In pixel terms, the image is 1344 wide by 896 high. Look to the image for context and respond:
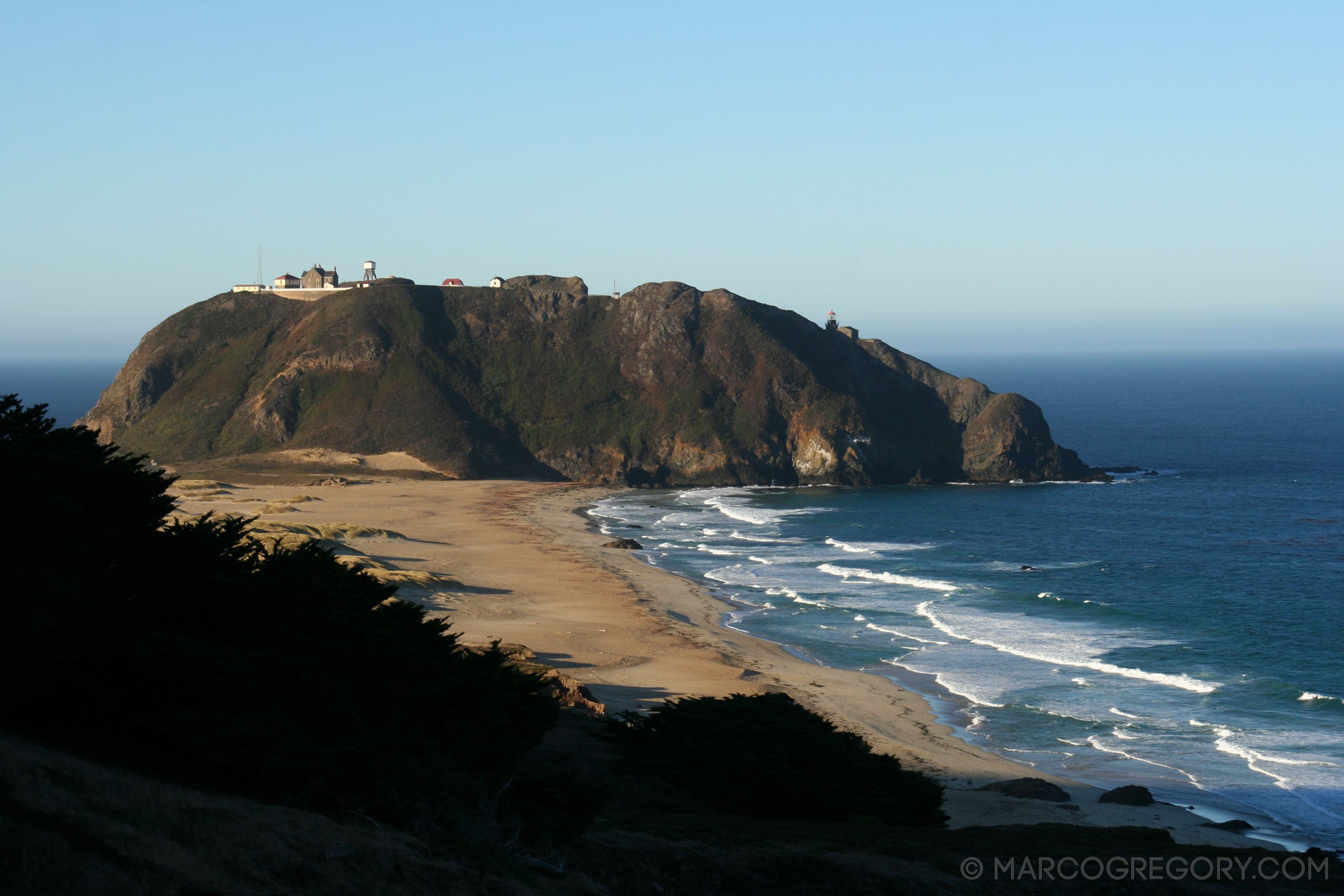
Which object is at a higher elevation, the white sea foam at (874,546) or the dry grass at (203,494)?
the dry grass at (203,494)

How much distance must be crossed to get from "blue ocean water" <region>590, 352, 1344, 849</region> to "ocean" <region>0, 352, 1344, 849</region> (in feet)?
0.50

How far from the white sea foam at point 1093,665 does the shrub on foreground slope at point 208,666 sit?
29.0m

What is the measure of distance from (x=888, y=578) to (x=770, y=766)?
3927 cm

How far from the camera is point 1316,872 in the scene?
21016mm

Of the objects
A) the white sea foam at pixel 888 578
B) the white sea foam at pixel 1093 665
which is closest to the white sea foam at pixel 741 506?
the white sea foam at pixel 888 578

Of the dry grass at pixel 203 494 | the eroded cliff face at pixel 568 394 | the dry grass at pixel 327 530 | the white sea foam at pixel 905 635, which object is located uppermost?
the eroded cliff face at pixel 568 394

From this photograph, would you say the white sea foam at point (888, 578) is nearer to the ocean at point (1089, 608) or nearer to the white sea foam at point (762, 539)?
the ocean at point (1089, 608)

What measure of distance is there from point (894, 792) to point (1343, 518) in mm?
72677

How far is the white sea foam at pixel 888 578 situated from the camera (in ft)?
193

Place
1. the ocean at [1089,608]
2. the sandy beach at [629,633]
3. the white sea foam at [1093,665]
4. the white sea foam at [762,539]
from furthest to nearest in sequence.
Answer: the white sea foam at [762,539] < the white sea foam at [1093,665] < the ocean at [1089,608] < the sandy beach at [629,633]

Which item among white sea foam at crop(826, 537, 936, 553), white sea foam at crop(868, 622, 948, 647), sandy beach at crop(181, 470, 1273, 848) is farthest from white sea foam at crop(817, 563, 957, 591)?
white sea foam at crop(868, 622, 948, 647)

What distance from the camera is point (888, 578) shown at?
61.0 meters

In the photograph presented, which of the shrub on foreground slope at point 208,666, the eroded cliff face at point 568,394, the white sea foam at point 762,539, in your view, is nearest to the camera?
the shrub on foreground slope at point 208,666

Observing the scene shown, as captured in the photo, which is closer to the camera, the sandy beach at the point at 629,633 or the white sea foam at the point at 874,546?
the sandy beach at the point at 629,633
